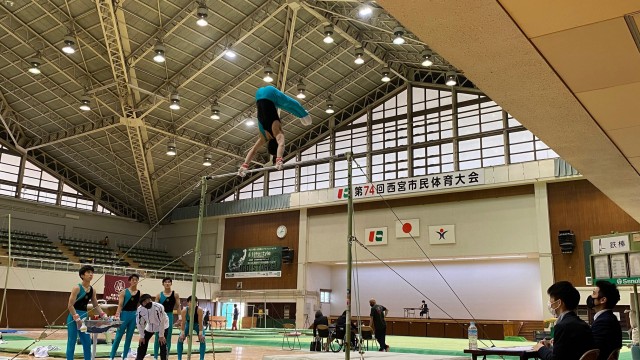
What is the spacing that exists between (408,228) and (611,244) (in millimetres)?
18957

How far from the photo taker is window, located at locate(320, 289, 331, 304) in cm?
3136

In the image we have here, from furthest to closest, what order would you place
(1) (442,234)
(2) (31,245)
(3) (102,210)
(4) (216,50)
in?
1. (3) (102,210)
2. (2) (31,245)
3. (1) (442,234)
4. (4) (216,50)

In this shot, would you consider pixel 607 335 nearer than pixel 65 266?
Yes

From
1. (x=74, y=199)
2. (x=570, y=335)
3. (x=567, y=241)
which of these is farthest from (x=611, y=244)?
(x=74, y=199)

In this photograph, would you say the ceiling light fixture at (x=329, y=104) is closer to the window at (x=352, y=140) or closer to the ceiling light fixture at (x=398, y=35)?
the window at (x=352, y=140)

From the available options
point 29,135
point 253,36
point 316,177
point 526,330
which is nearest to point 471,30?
point 253,36

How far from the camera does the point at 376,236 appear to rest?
2814 cm

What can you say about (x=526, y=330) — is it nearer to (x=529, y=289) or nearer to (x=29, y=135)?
(x=529, y=289)

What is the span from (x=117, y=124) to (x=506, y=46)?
24.3m

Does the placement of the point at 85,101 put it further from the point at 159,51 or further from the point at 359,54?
the point at 359,54

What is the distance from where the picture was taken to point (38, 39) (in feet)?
73.7

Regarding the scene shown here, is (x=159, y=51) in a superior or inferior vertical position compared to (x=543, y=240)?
superior

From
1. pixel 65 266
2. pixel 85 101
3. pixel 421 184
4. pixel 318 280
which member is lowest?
pixel 318 280

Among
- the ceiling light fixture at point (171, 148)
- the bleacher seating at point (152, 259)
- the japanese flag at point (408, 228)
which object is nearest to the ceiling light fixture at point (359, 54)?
the japanese flag at point (408, 228)
